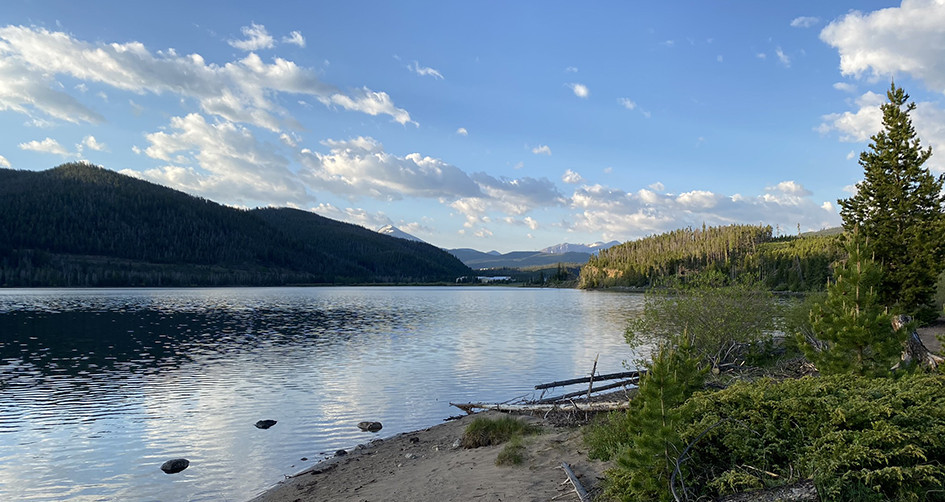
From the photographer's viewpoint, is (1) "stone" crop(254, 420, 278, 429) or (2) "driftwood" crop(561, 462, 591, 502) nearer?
(2) "driftwood" crop(561, 462, 591, 502)

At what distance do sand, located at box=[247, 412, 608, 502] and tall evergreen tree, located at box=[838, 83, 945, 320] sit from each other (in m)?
32.2

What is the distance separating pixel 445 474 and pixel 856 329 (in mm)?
13757

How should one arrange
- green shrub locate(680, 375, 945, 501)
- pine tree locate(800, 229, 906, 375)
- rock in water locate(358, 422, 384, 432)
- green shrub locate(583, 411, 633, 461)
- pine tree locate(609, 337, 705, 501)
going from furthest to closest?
rock in water locate(358, 422, 384, 432), pine tree locate(800, 229, 906, 375), green shrub locate(583, 411, 633, 461), pine tree locate(609, 337, 705, 501), green shrub locate(680, 375, 945, 501)

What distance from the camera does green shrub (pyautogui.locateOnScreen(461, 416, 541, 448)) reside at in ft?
64.2

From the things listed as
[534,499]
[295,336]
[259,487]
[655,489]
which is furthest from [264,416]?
[295,336]

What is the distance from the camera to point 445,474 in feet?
54.2

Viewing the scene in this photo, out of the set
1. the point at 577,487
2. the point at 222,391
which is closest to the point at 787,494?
the point at 577,487

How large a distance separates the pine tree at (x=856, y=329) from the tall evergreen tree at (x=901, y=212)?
23428 millimetres

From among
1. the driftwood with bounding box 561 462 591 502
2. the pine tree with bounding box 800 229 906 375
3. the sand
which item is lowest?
the sand

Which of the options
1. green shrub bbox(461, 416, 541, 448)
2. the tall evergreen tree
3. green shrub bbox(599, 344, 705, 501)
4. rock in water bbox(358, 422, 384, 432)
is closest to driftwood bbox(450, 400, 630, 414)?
green shrub bbox(461, 416, 541, 448)

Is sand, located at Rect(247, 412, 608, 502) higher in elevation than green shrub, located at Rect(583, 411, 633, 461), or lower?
lower

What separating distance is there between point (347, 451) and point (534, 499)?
1220 centimetres

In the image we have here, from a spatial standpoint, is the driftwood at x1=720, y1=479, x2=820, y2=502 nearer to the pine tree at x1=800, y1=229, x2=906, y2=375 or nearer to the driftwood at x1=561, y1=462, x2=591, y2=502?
the driftwood at x1=561, y1=462, x2=591, y2=502

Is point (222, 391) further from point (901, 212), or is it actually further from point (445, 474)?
point (901, 212)
